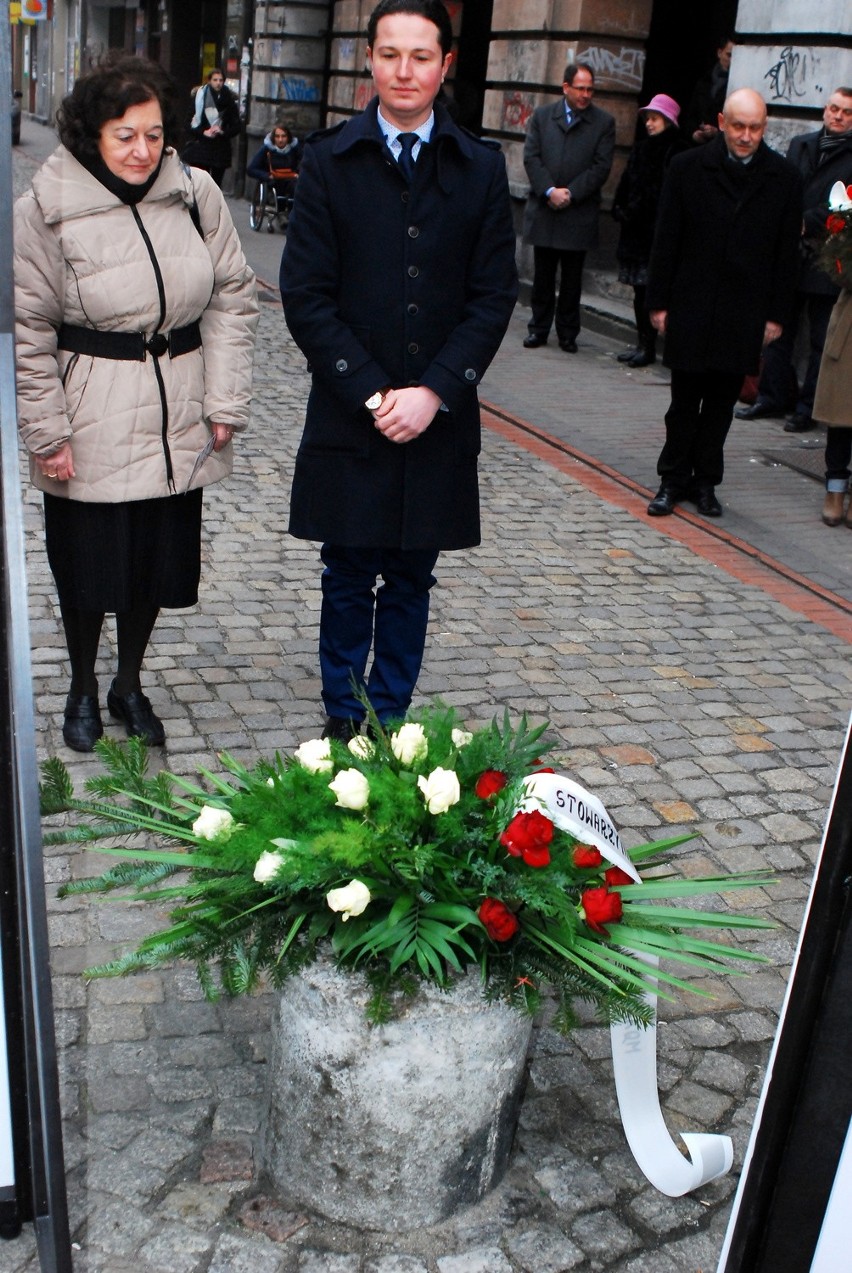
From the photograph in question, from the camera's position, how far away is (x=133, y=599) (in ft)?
14.7

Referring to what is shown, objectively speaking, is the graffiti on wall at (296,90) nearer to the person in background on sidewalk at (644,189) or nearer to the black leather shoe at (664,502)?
the person in background on sidewalk at (644,189)

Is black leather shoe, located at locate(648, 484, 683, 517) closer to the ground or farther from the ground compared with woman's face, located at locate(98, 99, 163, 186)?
closer to the ground

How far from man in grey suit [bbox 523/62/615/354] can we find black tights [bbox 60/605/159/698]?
7.84m

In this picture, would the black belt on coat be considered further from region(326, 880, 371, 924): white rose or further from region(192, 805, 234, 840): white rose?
region(326, 880, 371, 924): white rose

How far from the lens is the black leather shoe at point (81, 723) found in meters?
4.57

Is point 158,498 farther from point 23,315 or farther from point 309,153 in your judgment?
point 309,153

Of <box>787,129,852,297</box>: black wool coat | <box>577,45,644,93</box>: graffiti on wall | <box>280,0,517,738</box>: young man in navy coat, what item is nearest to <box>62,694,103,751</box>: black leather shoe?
<box>280,0,517,738</box>: young man in navy coat

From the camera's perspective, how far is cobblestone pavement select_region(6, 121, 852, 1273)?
2.76m

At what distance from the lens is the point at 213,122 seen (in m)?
20.0

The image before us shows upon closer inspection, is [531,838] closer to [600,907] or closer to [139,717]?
[600,907]

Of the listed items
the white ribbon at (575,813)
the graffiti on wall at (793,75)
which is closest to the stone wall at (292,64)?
the graffiti on wall at (793,75)

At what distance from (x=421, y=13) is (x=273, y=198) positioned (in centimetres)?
1641

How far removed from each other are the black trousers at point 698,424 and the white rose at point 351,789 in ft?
17.0

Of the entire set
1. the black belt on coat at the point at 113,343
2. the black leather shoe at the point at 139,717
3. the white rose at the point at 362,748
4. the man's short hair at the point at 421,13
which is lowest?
the black leather shoe at the point at 139,717
